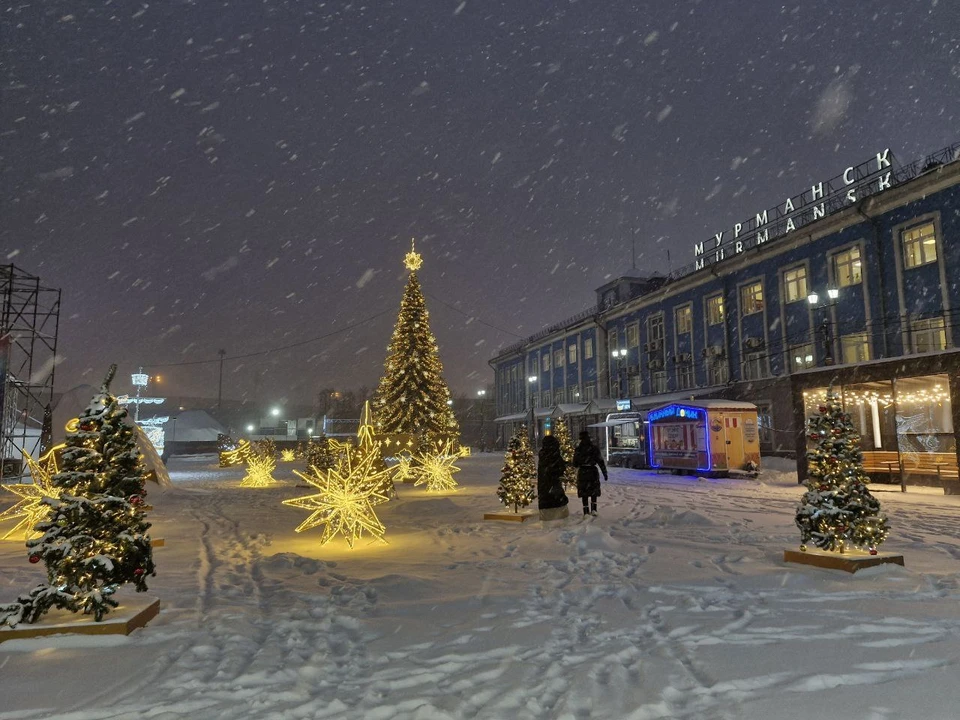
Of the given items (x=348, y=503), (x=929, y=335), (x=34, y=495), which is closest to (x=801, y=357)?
(x=929, y=335)

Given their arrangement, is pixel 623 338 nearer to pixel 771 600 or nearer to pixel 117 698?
pixel 771 600

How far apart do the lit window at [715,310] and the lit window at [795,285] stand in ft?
15.4

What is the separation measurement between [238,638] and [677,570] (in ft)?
16.6

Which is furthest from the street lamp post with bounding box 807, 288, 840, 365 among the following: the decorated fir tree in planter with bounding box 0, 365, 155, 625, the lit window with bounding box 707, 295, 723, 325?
the decorated fir tree in planter with bounding box 0, 365, 155, 625

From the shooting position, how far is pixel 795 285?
2947 cm

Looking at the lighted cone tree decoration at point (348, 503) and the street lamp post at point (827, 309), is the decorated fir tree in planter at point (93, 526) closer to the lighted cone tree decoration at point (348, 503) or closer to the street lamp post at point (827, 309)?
the lighted cone tree decoration at point (348, 503)

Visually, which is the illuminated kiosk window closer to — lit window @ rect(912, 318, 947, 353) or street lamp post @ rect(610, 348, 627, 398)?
lit window @ rect(912, 318, 947, 353)

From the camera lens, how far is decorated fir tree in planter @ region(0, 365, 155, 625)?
5070 mm

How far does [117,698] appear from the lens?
393cm

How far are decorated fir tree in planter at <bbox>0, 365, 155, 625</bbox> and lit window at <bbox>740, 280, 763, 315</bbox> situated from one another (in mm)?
A: 31730

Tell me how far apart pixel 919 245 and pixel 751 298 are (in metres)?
9.29

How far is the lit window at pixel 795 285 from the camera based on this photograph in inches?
1141

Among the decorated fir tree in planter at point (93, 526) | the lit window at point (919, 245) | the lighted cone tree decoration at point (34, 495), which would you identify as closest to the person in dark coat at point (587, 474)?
the decorated fir tree in planter at point (93, 526)

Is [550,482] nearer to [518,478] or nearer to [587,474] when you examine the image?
[518,478]
